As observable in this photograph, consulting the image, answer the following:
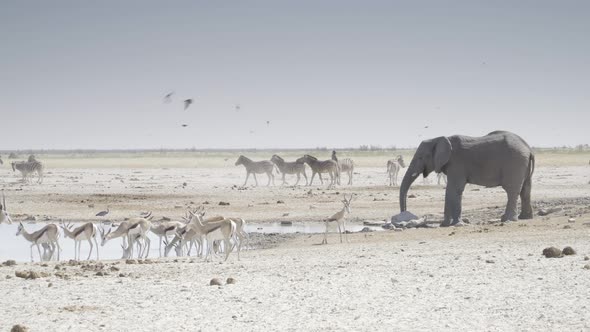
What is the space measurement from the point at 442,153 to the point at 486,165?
1216 millimetres

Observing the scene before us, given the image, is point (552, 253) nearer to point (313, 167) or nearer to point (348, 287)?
point (348, 287)

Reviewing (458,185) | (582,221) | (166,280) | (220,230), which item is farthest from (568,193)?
(166,280)

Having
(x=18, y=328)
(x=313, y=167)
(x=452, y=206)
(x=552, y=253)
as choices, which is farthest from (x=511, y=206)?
(x=313, y=167)

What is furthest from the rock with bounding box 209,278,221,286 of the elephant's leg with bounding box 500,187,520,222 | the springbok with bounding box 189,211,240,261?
the elephant's leg with bounding box 500,187,520,222

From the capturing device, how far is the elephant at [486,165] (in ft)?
72.4

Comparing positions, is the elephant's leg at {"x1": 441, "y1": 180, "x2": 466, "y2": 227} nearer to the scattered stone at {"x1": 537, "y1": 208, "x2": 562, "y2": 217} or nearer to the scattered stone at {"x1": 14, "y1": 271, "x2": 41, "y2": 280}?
the scattered stone at {"x1": 537, "y1": 208, "x2": 562, "y2": 217}

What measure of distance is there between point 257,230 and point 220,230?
8.20 meters

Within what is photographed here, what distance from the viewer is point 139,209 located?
31156 mm

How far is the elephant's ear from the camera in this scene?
73.5 ft

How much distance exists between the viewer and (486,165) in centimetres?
2225

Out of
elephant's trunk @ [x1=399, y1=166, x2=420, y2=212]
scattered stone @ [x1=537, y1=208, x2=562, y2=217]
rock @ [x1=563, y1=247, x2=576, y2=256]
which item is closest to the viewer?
rock @ [x1=563, y1=247, x2=576, y2=256]

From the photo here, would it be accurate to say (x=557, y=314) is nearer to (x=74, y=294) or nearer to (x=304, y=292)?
(x=304, y=292)

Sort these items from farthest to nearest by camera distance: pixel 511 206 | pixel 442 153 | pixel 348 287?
pixel 442 153, pixel 511 206, pixel 348 287

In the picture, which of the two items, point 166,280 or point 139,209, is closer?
point 166,280
